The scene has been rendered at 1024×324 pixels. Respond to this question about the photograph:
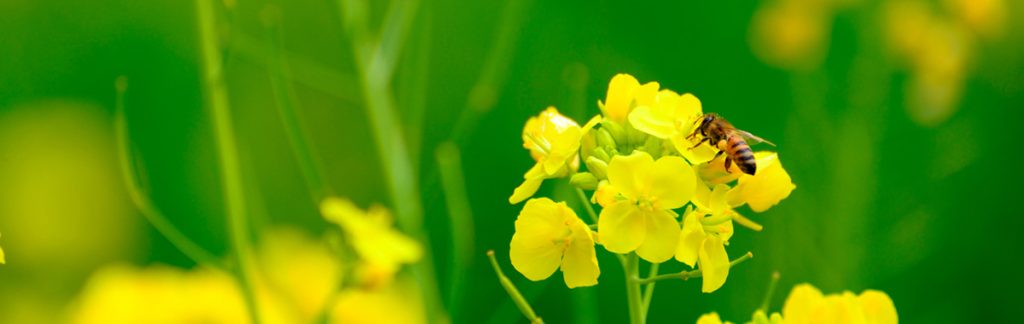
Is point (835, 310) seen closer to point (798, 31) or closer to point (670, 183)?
point (670, 183)

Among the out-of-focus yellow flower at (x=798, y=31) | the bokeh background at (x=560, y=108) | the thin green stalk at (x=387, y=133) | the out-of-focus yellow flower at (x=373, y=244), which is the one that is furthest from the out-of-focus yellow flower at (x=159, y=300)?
Result: the out-of-focus yellow flower at (x=798, y=31)

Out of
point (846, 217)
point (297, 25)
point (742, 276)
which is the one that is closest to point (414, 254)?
point (846, 217)

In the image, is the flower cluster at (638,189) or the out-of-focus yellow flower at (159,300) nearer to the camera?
the flower cluster at (638,189)

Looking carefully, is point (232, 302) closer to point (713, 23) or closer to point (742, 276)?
point (742, 276)

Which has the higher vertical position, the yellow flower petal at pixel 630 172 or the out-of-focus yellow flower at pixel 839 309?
the yellow flower petal at pixel 630 172

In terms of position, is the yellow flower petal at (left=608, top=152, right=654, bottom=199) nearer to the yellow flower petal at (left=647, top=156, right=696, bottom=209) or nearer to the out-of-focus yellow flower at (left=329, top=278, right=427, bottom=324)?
the yellow flower petal at (left=647, top=156, right=696, bottom=209)

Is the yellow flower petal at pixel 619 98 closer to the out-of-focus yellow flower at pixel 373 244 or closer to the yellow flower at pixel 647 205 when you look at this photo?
the yellow flower at pixel 647 205
